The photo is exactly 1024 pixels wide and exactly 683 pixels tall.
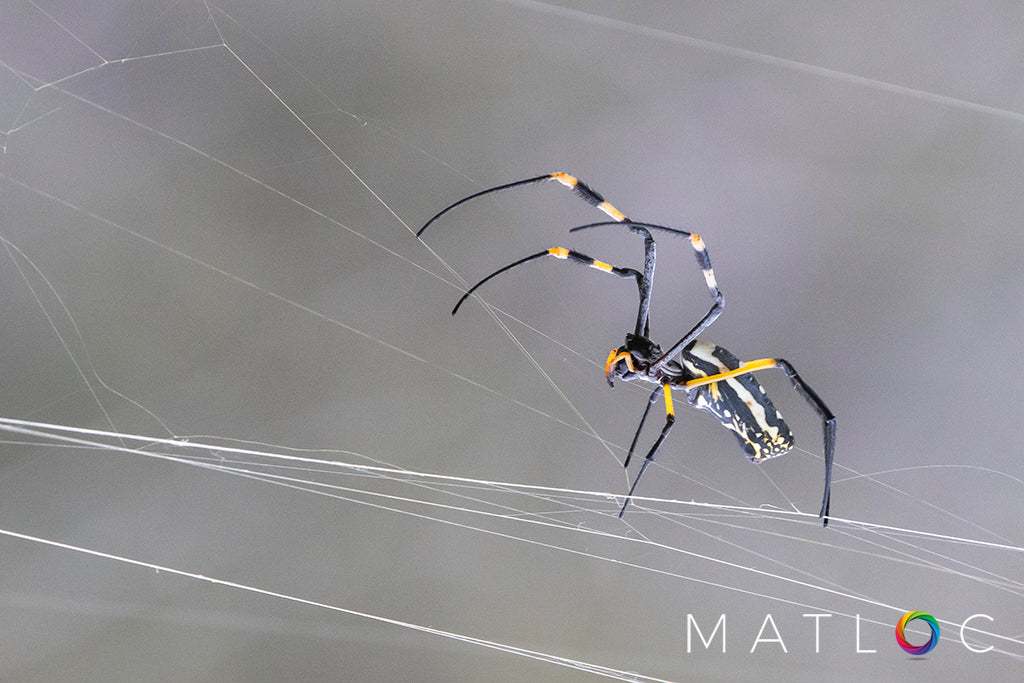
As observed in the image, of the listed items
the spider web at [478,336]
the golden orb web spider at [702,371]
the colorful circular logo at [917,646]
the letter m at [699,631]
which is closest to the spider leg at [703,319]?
the golden orb web spider at [702,371]

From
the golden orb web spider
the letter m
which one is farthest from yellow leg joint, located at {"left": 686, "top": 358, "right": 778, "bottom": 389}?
the letter m

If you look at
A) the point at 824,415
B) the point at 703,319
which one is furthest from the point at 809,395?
the point at 703,319

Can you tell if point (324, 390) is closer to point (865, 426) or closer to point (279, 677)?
point (279, 677)

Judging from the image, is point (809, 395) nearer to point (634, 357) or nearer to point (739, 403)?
point (739, 403)

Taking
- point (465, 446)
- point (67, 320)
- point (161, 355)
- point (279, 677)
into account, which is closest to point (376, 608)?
point (279, 677)

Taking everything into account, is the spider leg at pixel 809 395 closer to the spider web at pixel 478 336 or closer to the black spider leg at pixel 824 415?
the black spider leg at pixel 824 415

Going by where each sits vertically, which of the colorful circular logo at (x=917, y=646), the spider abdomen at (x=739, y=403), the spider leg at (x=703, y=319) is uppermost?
the spider leg at (x=703, y=319)
